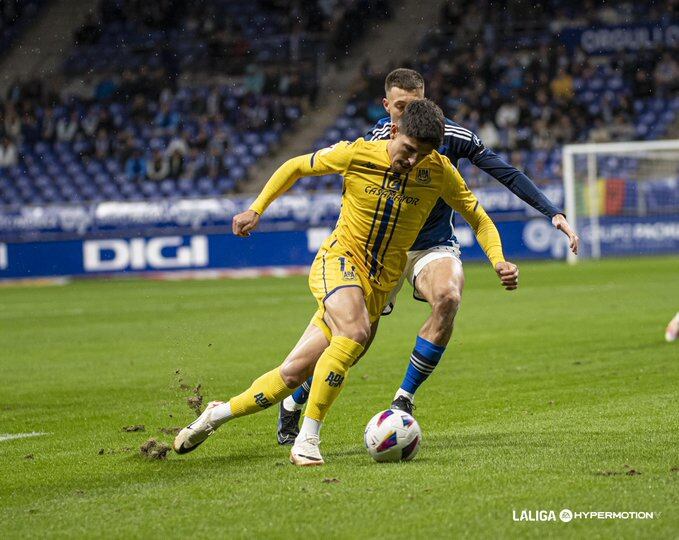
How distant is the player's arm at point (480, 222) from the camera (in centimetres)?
620

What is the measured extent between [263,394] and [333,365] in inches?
16.5

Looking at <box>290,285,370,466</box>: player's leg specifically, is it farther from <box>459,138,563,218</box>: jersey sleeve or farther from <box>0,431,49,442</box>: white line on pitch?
<box>0,431,49,442</box>: white line on pitch

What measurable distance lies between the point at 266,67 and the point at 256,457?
2856 cm

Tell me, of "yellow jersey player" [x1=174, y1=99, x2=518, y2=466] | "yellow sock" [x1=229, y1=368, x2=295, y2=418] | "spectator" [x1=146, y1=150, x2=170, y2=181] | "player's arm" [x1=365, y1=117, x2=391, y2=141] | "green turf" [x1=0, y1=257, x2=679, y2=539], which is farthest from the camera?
"spectator" [x1=146, y1=150, x2=170, y2=181]

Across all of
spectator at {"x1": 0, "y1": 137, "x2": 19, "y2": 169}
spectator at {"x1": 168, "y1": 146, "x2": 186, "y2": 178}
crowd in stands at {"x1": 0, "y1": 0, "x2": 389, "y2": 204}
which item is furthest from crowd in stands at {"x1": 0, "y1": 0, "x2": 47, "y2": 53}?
spectator at {"x1": 168, "y1": 146, "x2": 186, "y2": 178}

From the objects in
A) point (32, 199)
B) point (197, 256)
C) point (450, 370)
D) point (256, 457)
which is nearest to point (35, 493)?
point (256, 457)

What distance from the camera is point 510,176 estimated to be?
6.83 m

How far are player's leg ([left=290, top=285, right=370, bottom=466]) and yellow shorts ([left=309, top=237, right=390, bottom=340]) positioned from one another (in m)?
0.09

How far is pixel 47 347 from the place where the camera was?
43.1ft

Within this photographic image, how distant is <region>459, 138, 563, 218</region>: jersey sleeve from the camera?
267 inches

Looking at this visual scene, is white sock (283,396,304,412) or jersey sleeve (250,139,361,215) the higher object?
jersey sleeve (250,139,361,215)

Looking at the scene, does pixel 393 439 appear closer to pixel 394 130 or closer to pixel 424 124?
pixel 424 124

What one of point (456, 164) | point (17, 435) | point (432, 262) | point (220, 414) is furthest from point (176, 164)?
point (220, 414)

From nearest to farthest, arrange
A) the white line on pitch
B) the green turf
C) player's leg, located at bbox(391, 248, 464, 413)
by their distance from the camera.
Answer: the green turf → player's leg, located at bbox(391, 248, 464, 413) → the white line on pitch
